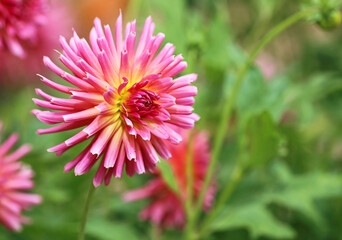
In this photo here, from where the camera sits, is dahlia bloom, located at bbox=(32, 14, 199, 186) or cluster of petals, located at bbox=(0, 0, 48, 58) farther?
cluster of petals, located at bbox=(0, 0, 48, 58)

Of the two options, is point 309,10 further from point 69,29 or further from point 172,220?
point 69,29

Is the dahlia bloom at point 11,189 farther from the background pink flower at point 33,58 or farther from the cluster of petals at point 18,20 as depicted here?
the background pink flower at point 33,58

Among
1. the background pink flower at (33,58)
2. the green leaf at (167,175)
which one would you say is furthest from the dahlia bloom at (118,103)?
the background pink flower at (33,58)

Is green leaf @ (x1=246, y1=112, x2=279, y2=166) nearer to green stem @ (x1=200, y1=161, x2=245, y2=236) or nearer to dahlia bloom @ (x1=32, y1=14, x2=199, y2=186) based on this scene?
green stem @ (x1=200, y1=161, x2=245, y2=236)

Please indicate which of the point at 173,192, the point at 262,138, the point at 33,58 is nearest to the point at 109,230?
the point at 173,192

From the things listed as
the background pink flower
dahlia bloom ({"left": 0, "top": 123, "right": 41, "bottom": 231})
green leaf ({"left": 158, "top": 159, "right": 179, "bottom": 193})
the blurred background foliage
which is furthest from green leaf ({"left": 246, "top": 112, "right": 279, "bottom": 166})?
the background pink flower

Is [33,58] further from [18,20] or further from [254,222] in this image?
[254,222]

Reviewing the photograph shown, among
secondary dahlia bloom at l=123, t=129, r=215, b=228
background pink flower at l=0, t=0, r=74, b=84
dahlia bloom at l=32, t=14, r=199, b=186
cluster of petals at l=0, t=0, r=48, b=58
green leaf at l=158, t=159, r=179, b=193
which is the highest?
background pink flower at l=0, t=0, r=74, b=84
